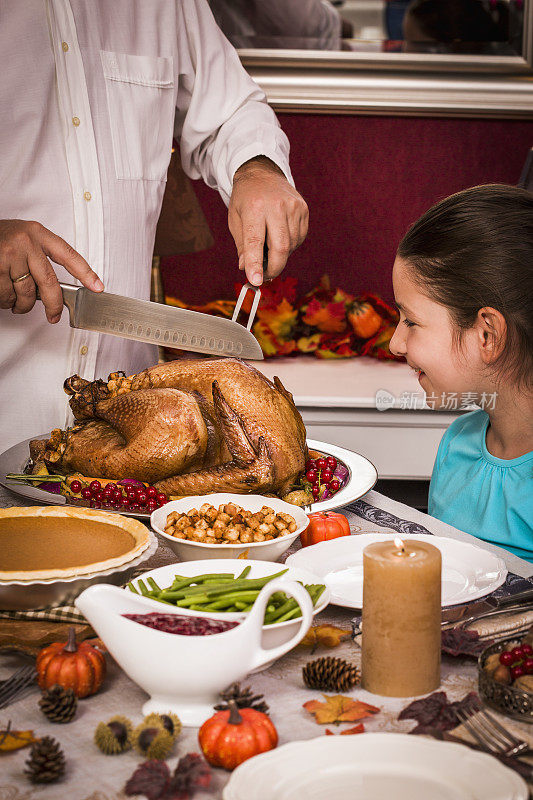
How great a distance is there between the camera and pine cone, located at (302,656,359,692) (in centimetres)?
80

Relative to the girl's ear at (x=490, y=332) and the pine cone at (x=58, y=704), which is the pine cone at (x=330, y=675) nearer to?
the pine cone at (x=58, y=704)

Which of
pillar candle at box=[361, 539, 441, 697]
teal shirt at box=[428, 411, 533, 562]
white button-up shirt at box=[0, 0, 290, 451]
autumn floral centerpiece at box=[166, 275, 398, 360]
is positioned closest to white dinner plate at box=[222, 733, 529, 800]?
pillar candle at box=[361, 539, 441, 697]

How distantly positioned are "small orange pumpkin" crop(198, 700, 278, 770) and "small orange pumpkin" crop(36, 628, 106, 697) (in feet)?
0.48

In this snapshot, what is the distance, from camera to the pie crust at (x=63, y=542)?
879mm

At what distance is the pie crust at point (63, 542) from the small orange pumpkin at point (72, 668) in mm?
93

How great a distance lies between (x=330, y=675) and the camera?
2.61 ft

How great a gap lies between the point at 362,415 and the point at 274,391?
1.16 metres

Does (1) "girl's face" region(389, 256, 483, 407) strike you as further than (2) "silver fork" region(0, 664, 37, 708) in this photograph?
Yes

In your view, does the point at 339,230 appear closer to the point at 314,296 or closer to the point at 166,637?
the point at 314,296

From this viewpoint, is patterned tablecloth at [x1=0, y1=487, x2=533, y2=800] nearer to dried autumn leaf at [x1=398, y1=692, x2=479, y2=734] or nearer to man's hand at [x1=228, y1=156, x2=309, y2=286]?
dried autumn leaf at [x1=398, y1=692, x2=479, y2=734]

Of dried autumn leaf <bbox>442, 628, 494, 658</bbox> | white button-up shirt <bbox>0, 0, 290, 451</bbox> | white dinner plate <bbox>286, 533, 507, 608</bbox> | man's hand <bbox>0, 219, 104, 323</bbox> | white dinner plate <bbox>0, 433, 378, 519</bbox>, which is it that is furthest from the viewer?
white button-up shirt <bbox>0, 0, 290, 451</bbox>

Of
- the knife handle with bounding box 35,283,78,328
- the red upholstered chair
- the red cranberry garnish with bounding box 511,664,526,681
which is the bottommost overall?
the red cranberry garnish with bounding box 511,664,526,681

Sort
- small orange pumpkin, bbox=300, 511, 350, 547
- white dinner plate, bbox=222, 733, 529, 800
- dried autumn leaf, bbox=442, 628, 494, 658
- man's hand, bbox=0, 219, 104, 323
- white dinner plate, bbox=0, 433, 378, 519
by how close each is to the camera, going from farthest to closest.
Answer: man's hand, bbox=0, 219, 104, 323
white dinner plate, bbox=0, 433, 378, 519
small orange pumpkin, bbox=300, 511, 350, 547
dried autumn leaf, bbox=442, 628, 494, 658
white dinner plate, bbox=222, 733, 529, 800

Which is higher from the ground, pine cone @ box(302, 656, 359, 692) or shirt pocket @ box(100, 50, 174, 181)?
shirt pocket @ box(100, 50, 174, 181)
